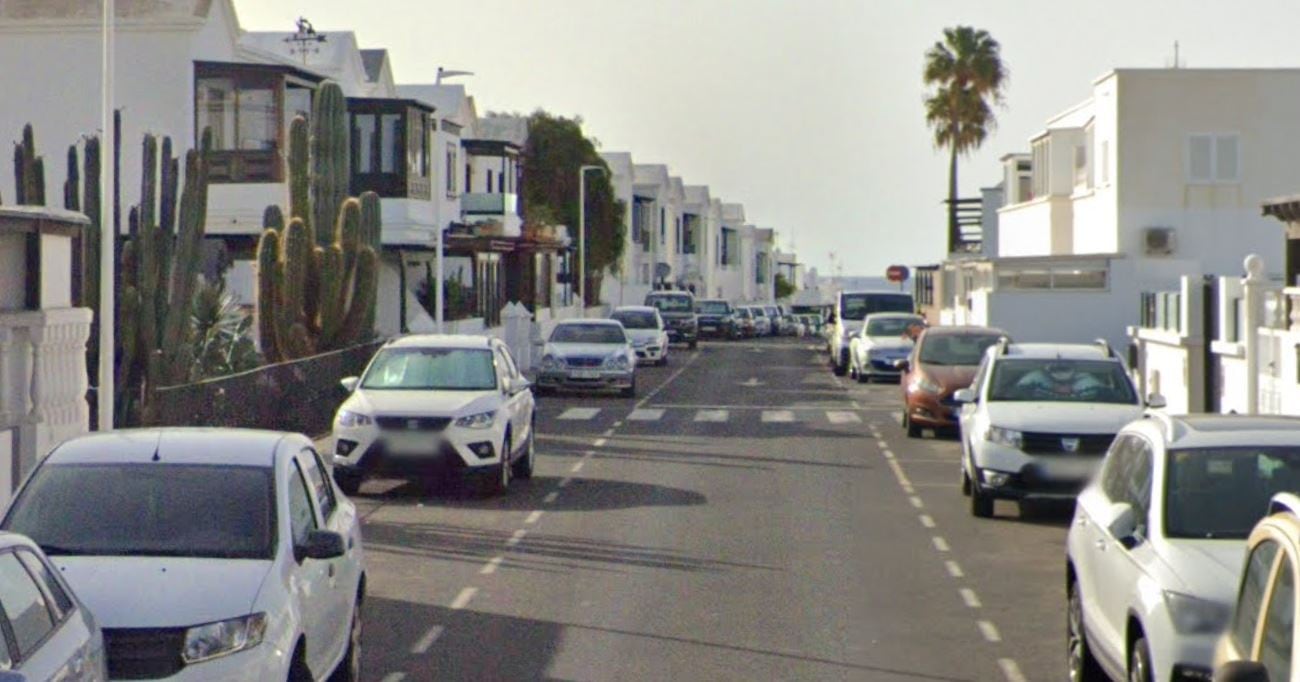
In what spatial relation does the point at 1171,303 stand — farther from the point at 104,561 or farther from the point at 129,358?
the point at 104,561

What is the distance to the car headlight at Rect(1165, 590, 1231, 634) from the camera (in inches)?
348

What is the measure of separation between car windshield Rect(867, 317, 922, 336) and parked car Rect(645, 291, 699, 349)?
2191 cm

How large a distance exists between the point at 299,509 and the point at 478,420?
37.5 feet

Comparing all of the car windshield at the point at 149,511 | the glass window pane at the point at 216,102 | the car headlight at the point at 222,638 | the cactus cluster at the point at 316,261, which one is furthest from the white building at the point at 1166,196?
the car headlight at the point at 222,638

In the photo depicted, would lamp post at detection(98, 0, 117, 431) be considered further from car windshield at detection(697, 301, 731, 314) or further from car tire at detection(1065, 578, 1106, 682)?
car windshield at detection(697, 301, 731, 314)

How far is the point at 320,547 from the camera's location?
9.94m

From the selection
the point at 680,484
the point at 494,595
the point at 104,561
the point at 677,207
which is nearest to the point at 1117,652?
the point at 104,561

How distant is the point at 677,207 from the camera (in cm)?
12769

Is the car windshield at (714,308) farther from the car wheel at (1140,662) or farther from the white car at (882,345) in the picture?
the car wheel at (1140,662)

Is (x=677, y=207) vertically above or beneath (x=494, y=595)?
above

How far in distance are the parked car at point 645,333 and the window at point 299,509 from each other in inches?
1775

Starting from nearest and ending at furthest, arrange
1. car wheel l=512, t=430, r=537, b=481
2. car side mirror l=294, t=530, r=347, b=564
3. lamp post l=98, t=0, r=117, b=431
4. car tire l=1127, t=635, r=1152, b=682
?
car tire l=1127, t=635, r=1152, b=682
car side mirror l=294, t=530, r=347, b=564
lamp post l=98, t=0, r=117, b=431
car wheel l=512, t=430, r=537, b=481

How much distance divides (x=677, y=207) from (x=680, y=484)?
104470 millimetres

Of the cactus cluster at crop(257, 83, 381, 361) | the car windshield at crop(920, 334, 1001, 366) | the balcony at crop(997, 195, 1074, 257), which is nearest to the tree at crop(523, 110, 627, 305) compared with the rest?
the balcony at crop(997, 195, 1074, 257)
